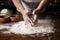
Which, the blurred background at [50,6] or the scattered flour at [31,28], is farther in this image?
the blurred background at [50,6]

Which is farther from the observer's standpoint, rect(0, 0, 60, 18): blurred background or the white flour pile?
rect(0, 0, 60, 18): blurred background

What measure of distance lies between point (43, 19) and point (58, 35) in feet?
1.24

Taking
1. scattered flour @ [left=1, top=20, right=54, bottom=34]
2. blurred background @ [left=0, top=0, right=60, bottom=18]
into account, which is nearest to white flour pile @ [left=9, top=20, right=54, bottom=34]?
scattered flour @ [left=1, top=20, right=54, bottom=34]

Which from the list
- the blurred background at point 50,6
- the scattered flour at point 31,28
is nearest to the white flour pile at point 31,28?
the scattered flour at point 31,28

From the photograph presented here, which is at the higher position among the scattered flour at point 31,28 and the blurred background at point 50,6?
the blurred background at point 50,6

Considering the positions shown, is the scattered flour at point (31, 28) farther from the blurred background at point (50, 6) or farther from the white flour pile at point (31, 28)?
the blurred background at point (50, 6)

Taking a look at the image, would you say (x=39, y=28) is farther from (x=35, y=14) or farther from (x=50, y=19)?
(x=50, y=19)

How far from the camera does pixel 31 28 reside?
1191 mm

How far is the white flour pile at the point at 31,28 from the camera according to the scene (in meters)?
1.13

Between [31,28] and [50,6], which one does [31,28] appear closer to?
[31,28]

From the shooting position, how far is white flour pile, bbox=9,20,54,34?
1.13 m

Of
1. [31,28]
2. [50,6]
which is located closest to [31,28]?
[31,28]

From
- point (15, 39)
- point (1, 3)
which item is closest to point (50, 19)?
point (15, 39)

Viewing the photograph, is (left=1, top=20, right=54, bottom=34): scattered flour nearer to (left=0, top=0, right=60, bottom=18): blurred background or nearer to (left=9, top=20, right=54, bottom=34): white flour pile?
(left=9, top=20, right=54, bottom=34): white flour pile
